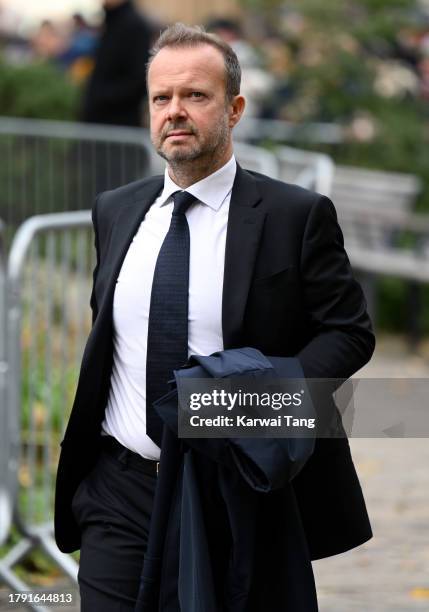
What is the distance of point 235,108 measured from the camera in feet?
11.7

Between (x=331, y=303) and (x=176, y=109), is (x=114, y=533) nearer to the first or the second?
(x=331, y=303)

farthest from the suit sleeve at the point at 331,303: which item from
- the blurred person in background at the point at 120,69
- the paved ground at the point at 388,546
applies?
the blurred person in background at the point at 120,69

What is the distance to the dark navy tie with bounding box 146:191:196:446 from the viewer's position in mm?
3441

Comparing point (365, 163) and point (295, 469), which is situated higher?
point (295, 469)

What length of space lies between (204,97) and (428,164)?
30.1ft

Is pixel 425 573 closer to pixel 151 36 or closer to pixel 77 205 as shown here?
pixel 77 205

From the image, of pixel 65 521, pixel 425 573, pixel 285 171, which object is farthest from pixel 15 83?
pixel 65 521

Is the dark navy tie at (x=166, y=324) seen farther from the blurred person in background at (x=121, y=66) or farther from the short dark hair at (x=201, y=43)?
the blurred person in background at (x=121, y=66)

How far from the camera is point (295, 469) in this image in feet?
10.4

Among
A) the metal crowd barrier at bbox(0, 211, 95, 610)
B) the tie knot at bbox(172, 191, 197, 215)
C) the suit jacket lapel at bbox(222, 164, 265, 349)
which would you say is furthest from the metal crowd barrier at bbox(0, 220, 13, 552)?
the suit jacket lapel at bbox(222, 164, 265, 349)

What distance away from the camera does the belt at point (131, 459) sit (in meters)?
3.55

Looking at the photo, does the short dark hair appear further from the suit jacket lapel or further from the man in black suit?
the suit jacket lapel

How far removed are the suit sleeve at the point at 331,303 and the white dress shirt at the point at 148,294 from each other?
0.22 m

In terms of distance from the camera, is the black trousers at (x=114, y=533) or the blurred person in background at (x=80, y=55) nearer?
the black trousers at (x=114, y=533)
